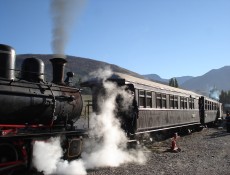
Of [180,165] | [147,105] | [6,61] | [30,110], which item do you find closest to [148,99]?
[147,105]

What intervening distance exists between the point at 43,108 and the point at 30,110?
1.35 feet

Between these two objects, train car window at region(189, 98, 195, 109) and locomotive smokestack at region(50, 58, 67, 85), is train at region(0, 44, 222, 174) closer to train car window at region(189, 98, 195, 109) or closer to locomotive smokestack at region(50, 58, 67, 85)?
locomotive smokestack at region(50, 58, 67, 85)

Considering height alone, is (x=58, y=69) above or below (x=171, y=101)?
above

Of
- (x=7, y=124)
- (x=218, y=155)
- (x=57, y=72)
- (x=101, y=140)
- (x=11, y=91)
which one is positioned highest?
(x=57, y=72)

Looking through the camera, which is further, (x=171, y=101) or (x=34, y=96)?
(x=171, y=101)

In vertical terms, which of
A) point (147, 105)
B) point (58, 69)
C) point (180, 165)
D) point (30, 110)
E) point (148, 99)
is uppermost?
point (58, 69)

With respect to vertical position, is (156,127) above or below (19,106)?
below

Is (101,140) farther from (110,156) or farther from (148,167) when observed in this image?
(148,167)

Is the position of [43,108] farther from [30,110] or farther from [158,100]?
[158,100]

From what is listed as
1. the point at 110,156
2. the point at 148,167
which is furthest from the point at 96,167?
the point at 148,167

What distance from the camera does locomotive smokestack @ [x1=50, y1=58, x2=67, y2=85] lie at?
8.88m

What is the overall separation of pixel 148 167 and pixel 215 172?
6.19 feet

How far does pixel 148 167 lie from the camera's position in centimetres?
884

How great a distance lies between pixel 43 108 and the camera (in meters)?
7.46
